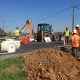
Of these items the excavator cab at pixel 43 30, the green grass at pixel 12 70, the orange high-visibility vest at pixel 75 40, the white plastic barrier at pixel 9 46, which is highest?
the excavator cab at pixel 43 30

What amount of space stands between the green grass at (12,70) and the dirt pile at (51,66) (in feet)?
0.94

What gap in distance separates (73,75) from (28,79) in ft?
7.67

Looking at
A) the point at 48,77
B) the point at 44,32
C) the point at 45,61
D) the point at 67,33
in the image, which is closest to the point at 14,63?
the point at 45,61

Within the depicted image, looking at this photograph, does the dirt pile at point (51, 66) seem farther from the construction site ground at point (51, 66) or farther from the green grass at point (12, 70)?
the green grass at point (12, 70)

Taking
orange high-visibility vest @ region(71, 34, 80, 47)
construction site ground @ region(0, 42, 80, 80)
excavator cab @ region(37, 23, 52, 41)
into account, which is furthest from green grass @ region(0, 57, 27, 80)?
excavator cab @ region(37, 23, 52, 41)

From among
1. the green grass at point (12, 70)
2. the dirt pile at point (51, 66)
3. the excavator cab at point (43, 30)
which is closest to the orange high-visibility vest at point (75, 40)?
the dirt pile at point (51, 66)

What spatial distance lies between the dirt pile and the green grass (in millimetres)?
287

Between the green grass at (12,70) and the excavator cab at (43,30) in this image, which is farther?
the excavator cab at (43,30)

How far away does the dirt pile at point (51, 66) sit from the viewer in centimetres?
1415

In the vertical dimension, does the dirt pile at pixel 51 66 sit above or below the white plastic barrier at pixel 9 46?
below

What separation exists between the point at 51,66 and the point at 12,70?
185 cm

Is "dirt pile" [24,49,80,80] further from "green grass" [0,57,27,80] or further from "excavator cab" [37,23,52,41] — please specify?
"excavator cab" [37,23,52,41]

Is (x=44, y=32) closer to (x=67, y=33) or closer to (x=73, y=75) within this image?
(x=67, y=33)

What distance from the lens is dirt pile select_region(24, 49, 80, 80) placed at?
14148mm
